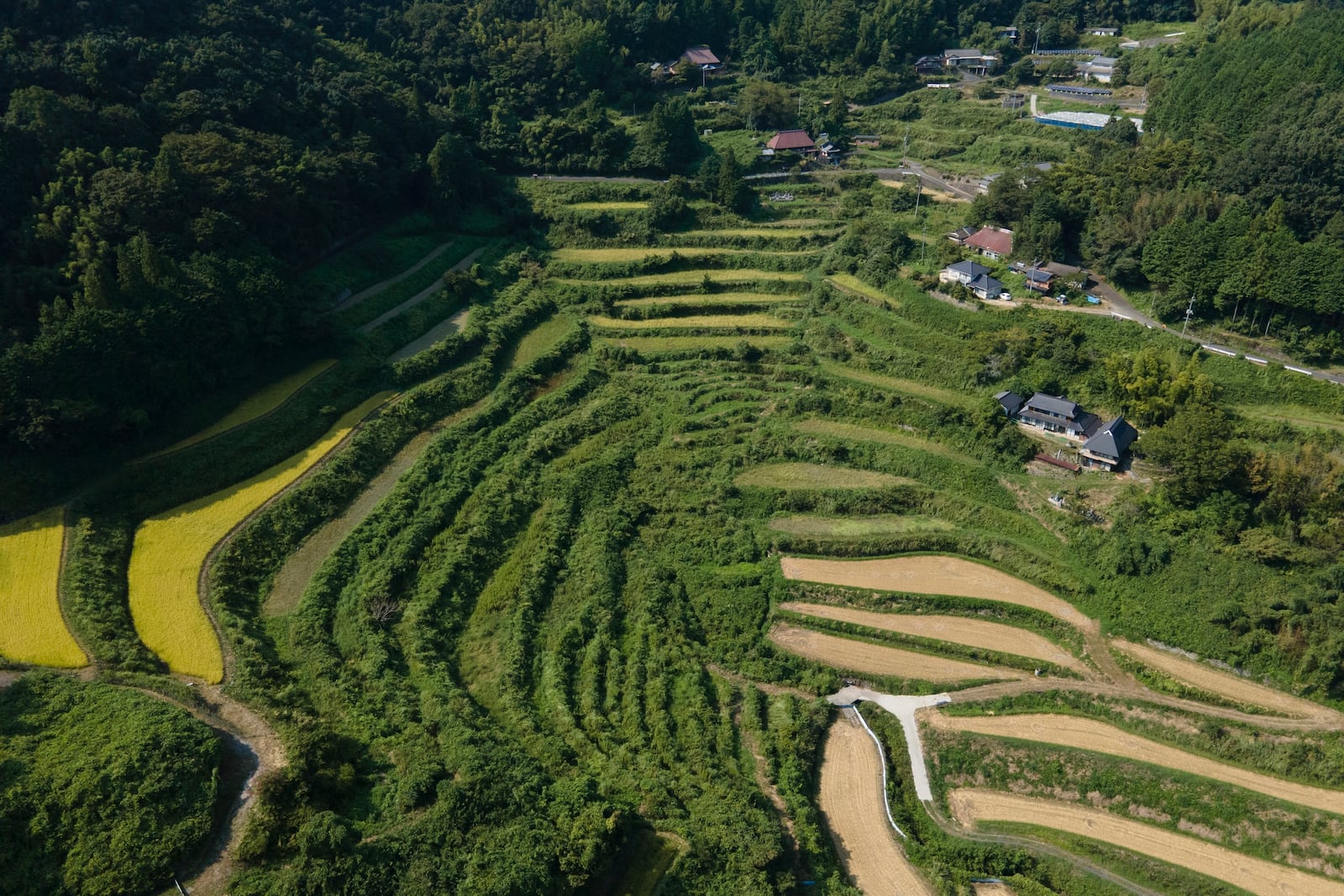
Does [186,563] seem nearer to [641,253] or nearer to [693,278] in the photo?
[693,278]

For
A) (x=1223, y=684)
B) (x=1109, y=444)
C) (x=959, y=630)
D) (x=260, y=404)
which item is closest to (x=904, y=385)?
(x=1109, y=444)

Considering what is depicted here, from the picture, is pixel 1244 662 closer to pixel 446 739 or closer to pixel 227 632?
pixel 446 739

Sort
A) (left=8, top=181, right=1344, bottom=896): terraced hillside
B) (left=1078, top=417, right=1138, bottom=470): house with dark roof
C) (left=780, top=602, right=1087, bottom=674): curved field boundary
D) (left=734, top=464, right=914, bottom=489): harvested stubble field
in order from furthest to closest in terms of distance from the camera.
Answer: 1. (left=734, top=464, right=914, bottom=489): harvested stubble field
2. (left=1078, top=417, right=1138, bottom=470): house with dark roof
3. (left=780, top=602, right=1087, bottom=674): curved field boundary
4. (left=8, top=181, right=1344, bottom=896): terraced hillside

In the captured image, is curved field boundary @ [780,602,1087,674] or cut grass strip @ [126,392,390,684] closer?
cut grass strip @ [126,392,390,684]

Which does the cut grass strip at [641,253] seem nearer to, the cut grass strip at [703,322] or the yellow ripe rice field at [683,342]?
the cut grass strip at [703,322]

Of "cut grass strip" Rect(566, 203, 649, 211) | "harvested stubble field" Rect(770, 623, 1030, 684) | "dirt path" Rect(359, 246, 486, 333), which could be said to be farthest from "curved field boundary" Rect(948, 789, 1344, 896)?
"cut grass strip" Rect(566, 203, 649, 211)

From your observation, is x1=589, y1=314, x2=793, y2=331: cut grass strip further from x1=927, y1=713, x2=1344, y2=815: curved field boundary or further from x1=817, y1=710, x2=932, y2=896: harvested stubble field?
x1=927, y1=713, x2=1344, y2=815: curved field boundary

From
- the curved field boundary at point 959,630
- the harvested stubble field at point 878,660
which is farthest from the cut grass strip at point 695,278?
the harvested stubble field at point 878,660
